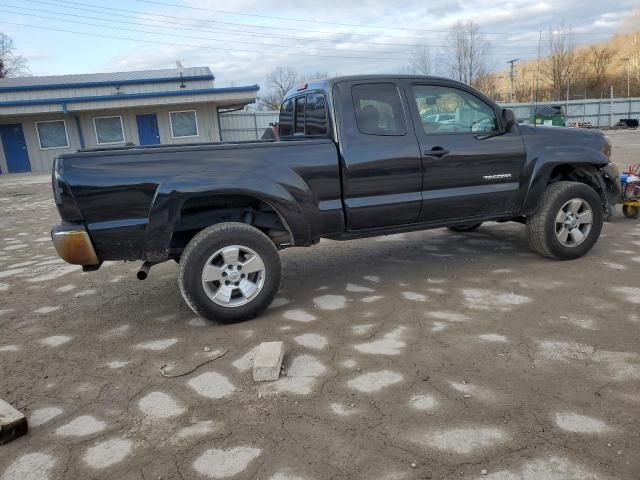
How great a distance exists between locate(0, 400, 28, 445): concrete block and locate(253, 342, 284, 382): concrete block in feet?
4.32

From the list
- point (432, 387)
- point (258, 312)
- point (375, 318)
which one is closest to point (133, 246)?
point (258, 312)

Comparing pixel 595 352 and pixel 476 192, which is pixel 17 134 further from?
pixel 595 352

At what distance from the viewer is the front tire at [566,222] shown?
523 cm

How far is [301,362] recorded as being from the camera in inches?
136

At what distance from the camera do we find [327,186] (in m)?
4.36

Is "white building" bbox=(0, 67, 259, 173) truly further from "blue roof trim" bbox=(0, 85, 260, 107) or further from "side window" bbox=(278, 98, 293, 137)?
"side window" bbox=(278, 98, 293, 137)

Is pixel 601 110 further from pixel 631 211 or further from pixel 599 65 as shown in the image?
pixel 631 211

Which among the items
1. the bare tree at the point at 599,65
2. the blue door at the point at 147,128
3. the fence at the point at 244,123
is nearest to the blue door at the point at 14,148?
the blue door at the point at 147,128

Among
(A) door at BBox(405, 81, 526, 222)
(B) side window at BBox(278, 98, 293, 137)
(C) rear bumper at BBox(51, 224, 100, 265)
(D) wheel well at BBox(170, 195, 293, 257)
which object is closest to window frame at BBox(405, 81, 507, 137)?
(A) door at BBox(405, 81, 526, 222)

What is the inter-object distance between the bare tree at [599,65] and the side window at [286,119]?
203 feet

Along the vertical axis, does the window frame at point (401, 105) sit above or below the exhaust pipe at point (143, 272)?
above

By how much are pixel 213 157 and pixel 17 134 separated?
25331 millimetres

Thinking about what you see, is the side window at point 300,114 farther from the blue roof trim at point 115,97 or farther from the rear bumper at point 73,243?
the blue roof trim at point 115,97

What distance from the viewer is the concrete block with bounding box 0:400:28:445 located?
2.68 meters
